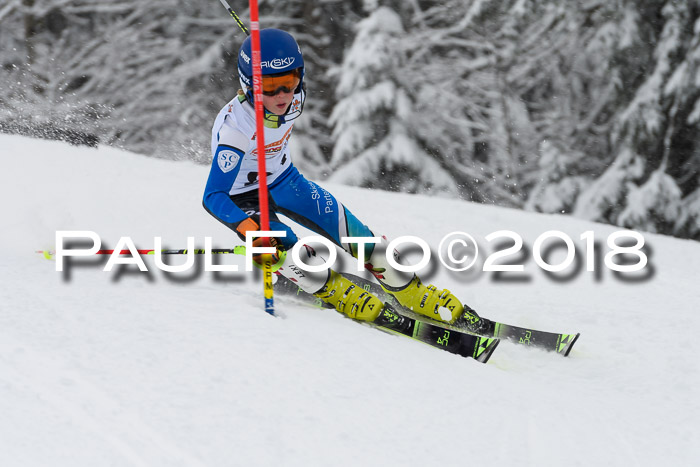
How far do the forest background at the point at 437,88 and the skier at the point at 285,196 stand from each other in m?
8.43

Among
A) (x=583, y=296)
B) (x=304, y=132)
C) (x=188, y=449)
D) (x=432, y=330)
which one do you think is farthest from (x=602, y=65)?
(x=188, y=449)

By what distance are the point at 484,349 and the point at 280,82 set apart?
1.73 metres

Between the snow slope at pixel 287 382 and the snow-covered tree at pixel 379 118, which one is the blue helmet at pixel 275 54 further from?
the snow-covered tree at pixel 379 118

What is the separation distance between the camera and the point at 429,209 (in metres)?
7.16

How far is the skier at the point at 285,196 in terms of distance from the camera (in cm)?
362

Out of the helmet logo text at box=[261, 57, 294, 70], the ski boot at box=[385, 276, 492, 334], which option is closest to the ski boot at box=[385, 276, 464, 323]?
the ski boot at box=[385, 276, 492, 334]

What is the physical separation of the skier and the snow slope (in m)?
0.21

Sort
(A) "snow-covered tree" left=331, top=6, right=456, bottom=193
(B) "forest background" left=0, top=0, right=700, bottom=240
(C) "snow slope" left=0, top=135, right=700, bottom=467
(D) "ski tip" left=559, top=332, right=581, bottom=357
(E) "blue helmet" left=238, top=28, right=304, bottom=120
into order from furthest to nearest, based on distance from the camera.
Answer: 1. (A) "snow-covered tree" left=331, top=6, right=456, bottom=193
2. (B) "forest background" left=0, top=0, right=700, bottom=240
3. (D) "ski tip" left=559, top=332, right=581, bottom=357
4. (E) "blue helmet" left=238, top=28, right=304, bottom=120
5. (C) "snow slope" left=0, top=135, right=700, bottom=467

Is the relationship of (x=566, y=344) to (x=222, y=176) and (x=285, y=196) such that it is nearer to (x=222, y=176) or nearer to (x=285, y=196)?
(x=285, y=196)

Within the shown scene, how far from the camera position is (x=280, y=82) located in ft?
12.0

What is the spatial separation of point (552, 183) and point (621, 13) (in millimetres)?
3536

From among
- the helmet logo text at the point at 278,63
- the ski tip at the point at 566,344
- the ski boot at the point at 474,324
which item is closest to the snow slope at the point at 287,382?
the ski tip at the point at 566,344

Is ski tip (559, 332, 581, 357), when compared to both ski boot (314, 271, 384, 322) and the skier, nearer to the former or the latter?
the skier

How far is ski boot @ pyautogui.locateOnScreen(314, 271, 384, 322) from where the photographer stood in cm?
381
